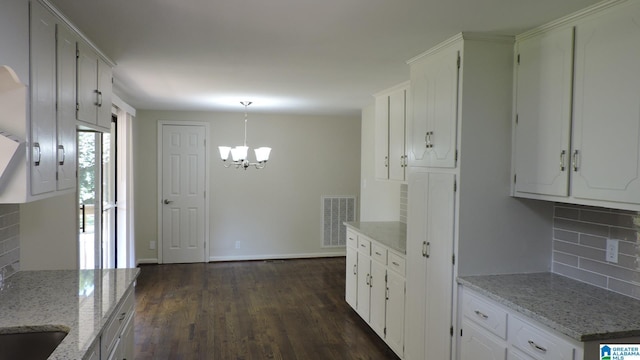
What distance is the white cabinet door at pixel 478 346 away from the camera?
2228 millimetres

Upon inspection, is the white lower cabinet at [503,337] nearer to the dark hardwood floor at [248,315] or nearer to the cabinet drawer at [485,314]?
the cabinet drawer at [485,314]

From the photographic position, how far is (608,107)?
2035 mm

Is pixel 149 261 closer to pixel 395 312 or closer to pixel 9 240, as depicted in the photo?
pixel 9 240

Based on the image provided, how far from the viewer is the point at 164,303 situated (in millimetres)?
4789

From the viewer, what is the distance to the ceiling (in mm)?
2129

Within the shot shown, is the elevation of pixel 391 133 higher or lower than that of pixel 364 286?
higher

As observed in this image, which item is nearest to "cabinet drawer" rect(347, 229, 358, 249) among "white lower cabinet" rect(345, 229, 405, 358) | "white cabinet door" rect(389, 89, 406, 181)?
"white lower cabinet" rect(345, 229, 405, 358)

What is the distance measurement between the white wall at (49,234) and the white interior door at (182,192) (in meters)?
3.35

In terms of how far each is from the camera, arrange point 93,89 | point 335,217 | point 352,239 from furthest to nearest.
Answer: point 335,217 → point 352,239 → point 93,89

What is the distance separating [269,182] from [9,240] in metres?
4.53

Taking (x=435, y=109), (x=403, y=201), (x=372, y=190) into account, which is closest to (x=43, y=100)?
(x=435, y=109)

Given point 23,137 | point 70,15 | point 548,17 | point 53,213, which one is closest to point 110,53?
point 70,15

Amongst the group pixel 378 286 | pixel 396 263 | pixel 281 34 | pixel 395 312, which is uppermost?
pixel 281 34

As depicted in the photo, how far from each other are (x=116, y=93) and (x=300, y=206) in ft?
10.5
